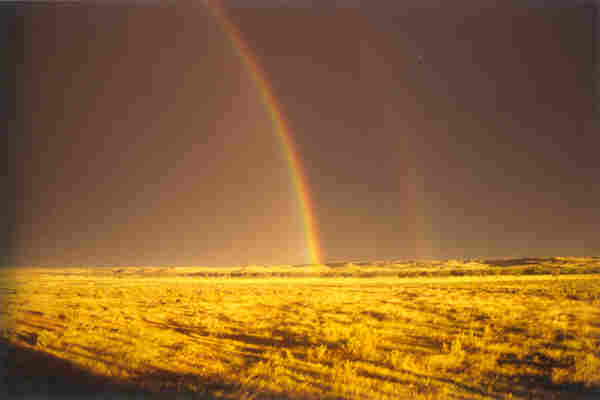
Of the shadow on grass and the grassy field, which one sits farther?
the grassy field

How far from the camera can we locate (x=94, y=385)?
7.94 m

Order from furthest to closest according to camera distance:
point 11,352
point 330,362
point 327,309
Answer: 1. point 327,309
2. point 11,352
3. point 330,362

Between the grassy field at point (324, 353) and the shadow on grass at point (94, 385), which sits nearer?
the shadow on grass at point (94, 385)

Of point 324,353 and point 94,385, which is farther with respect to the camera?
point 324,353

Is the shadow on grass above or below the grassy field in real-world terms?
below

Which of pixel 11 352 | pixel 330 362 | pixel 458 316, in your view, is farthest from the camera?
pixel 458 316

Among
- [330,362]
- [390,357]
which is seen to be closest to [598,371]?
[390,357]

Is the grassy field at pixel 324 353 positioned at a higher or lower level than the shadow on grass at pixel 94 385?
higher

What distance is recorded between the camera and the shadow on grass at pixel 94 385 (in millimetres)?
7477

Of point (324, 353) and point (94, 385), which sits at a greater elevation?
point (324, 353)

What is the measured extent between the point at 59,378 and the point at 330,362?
590 centimetres

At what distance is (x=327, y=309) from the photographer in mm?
19328

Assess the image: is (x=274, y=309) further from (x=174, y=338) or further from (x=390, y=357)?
(x=390, y=357)

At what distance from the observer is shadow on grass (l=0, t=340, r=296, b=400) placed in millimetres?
7477
